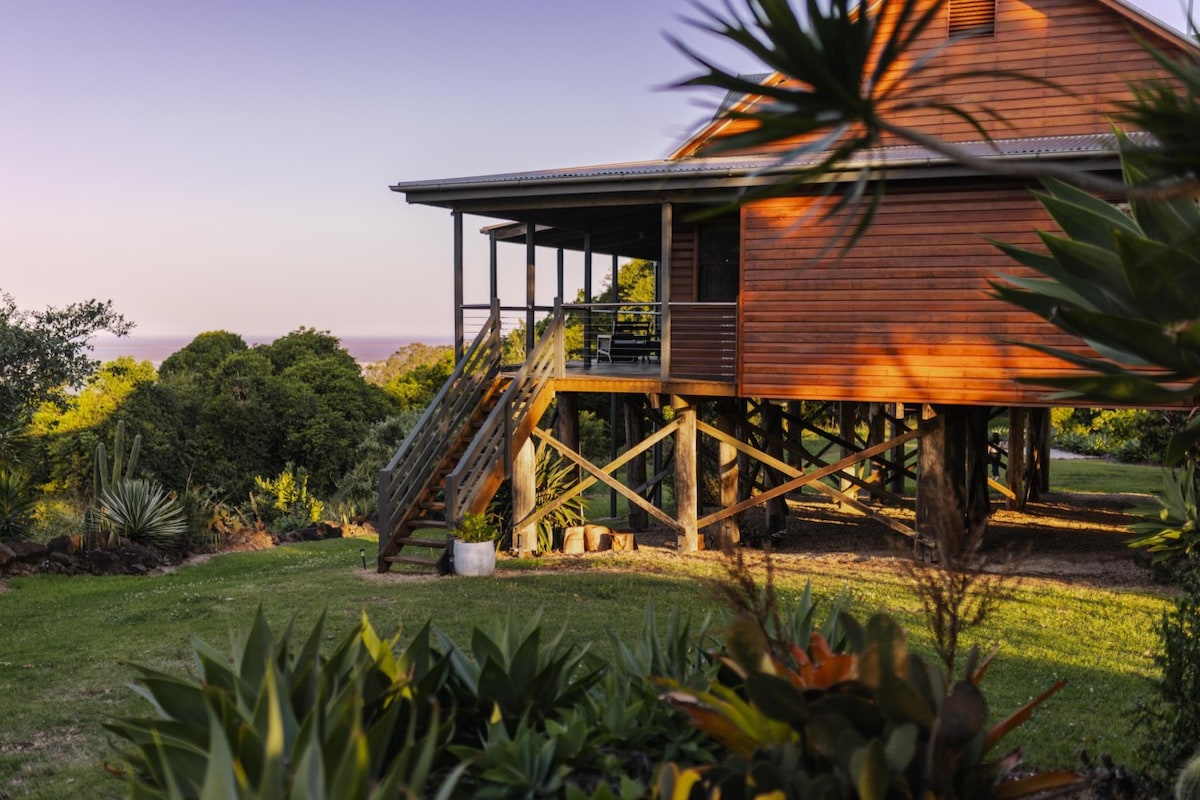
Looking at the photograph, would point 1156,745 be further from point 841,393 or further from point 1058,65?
point 1058,65

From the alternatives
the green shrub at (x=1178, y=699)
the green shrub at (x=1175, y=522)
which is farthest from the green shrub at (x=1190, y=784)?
the green shrub at (x=1175, y=522)

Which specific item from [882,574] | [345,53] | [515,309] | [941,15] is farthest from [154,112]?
[882,574]

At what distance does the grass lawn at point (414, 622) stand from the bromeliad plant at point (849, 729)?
126 inches

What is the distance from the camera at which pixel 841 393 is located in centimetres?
1371

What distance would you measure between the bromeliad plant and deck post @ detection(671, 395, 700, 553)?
444 inches

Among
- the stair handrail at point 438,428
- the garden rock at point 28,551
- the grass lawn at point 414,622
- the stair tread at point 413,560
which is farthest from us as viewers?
the garden rock at point 28,551

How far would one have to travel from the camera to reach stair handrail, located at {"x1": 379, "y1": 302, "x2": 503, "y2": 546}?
1359 cm

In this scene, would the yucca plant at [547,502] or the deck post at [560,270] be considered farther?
the deck post at [560,270]

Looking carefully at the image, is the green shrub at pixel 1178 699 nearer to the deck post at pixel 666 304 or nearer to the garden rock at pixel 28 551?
the deck post at pixel 666 304

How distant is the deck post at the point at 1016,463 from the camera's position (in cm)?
1972

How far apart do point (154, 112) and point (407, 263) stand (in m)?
19.6

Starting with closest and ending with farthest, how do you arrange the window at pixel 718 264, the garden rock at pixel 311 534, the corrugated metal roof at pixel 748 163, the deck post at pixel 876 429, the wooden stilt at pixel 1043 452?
1. the corrugated metal roof at pixel 748 163
2. the window at pixel 718 264
3. the garden rock at pixel 311 534
4. the deck post at pixel 876 429
5. the wooden stilt at pixel 1043 452

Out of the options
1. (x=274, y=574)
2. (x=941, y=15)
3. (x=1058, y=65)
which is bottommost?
(x=274, y=574)

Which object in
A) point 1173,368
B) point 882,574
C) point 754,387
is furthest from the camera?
point 754,387
